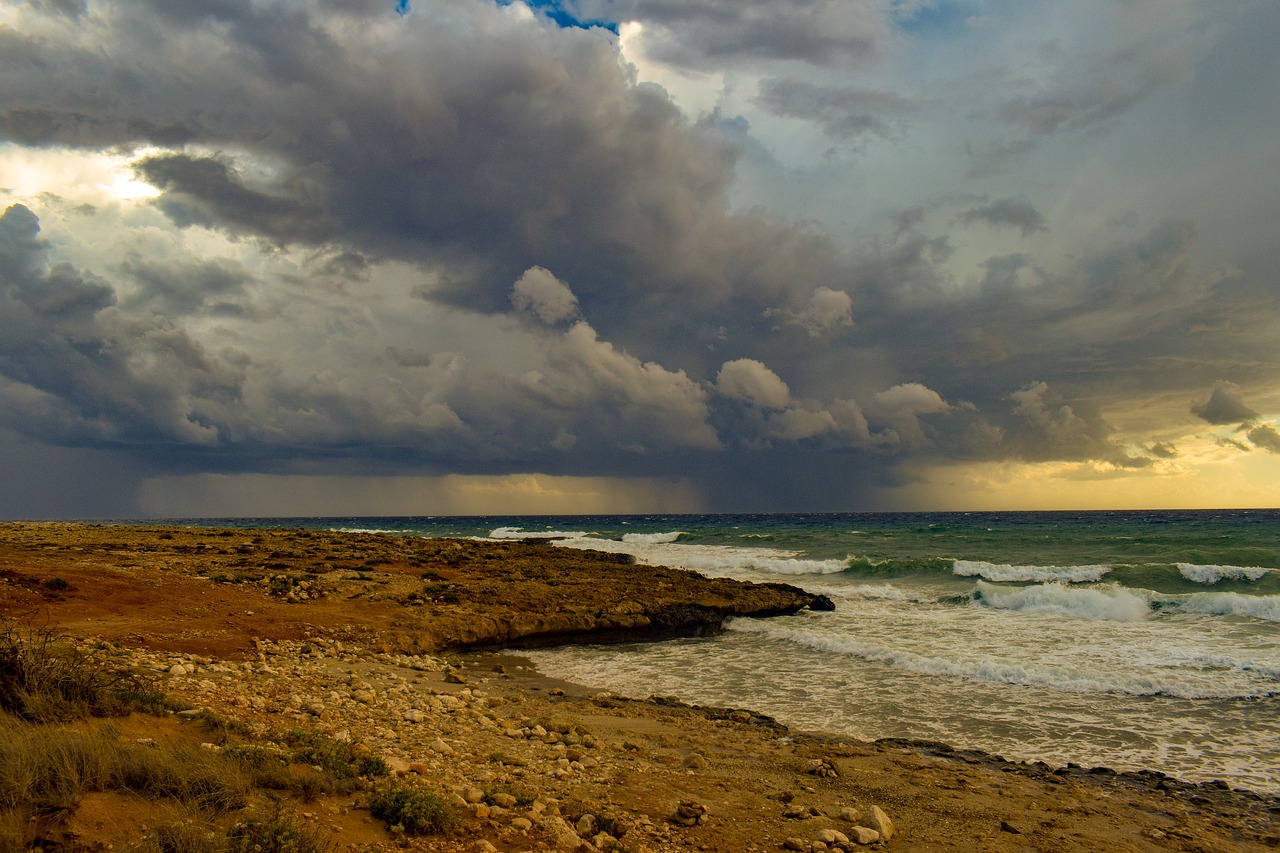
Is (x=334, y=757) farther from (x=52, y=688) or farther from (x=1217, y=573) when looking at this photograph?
(x=1217, y=573)

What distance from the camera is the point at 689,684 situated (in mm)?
15125

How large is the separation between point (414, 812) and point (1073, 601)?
28.4 meters

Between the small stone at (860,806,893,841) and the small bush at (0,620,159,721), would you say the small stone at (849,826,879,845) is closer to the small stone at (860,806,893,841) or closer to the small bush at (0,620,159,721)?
the small stone at (860,806,893,841)

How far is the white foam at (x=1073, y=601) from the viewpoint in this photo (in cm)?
2516

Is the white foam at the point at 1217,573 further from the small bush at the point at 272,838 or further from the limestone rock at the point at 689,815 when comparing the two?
the small bush at the point at 272,838

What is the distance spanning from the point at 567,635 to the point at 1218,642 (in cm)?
1825

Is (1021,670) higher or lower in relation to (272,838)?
lower

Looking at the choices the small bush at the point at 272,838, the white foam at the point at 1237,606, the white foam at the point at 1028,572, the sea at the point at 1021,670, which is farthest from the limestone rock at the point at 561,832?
the white foam at the point at 1028,572

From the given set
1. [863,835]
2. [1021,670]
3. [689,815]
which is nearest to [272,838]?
[689,815]

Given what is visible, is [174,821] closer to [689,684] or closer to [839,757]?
[839,757]

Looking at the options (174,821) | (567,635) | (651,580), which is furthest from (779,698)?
(651,580)

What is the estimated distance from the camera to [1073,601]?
2664 centimetres

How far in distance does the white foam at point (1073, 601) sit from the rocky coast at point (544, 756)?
17928mm

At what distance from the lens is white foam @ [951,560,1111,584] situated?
35.2m
